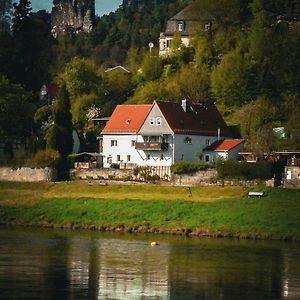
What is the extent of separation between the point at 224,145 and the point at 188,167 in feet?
25.2

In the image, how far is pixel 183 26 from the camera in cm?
12444

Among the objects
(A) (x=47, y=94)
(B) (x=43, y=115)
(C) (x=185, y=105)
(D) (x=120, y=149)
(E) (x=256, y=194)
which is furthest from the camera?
(A) (x=47, y=94)

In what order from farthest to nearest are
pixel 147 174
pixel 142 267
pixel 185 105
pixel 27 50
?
pixel 27 50
pixel 185 105
pixel 147 174
pixel 142 267

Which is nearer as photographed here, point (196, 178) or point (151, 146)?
point (196, 178)

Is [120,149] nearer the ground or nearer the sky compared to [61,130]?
nearer the ground

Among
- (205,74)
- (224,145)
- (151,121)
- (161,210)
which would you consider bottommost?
(161,210)

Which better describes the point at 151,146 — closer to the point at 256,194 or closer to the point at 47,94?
the point at 256,194

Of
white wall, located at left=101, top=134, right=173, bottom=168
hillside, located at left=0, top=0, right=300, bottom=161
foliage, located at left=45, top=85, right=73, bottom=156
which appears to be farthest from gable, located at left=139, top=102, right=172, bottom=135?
hillside, located at left=0, top=0, right=300, bottom=161

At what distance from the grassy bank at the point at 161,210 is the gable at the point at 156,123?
12.5 metres

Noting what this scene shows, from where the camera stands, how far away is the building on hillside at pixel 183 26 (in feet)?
391

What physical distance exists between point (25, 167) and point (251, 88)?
2435 centimetres

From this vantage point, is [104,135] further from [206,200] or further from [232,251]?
[232,251]

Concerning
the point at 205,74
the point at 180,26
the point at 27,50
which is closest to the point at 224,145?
the point at 205,74

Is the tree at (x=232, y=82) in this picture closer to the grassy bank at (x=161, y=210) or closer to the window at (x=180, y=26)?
the window at (x=180, y=26)
